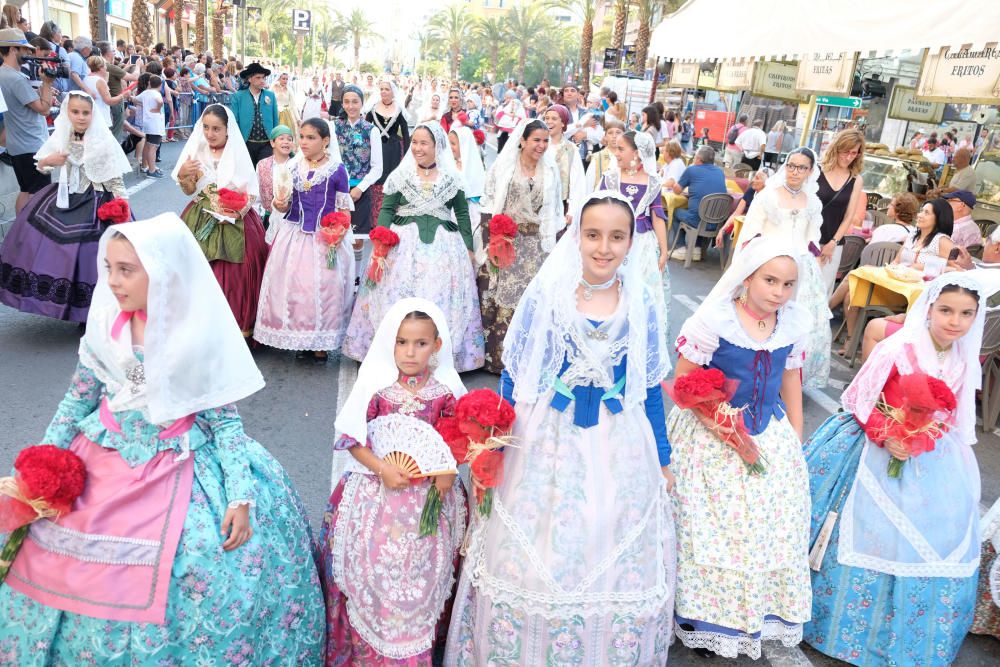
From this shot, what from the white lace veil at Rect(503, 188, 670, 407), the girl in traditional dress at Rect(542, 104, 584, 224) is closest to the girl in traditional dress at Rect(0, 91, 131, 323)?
the girl in traditional dress at Rect(542, 104, 584, 224)

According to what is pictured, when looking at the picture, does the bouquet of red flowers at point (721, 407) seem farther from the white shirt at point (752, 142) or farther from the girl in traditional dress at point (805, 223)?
the white shirt at point (752, 142)

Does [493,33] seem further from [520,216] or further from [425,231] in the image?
[425,231]

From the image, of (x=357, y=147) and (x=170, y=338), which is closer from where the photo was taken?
(x=170, y=338)

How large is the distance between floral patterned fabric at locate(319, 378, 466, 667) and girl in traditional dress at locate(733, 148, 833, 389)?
14.9ft

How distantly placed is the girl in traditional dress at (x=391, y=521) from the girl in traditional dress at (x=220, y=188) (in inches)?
146

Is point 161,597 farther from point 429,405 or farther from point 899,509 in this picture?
point 899,509

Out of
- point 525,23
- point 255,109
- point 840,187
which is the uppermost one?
point 525,23

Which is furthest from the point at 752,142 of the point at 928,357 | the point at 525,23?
the point at 525,23

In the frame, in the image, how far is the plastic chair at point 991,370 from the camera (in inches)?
241

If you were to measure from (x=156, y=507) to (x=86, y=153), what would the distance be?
188 inches

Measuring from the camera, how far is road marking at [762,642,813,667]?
3452mm

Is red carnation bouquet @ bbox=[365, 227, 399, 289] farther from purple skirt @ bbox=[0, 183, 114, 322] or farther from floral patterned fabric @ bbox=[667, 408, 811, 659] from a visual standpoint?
floral patterned fabric @ bbox=[667, 408, 811, 659]

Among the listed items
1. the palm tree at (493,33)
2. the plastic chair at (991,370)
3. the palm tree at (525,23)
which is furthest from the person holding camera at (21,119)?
the palm tree at (493,33)

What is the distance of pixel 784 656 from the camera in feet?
11.5
